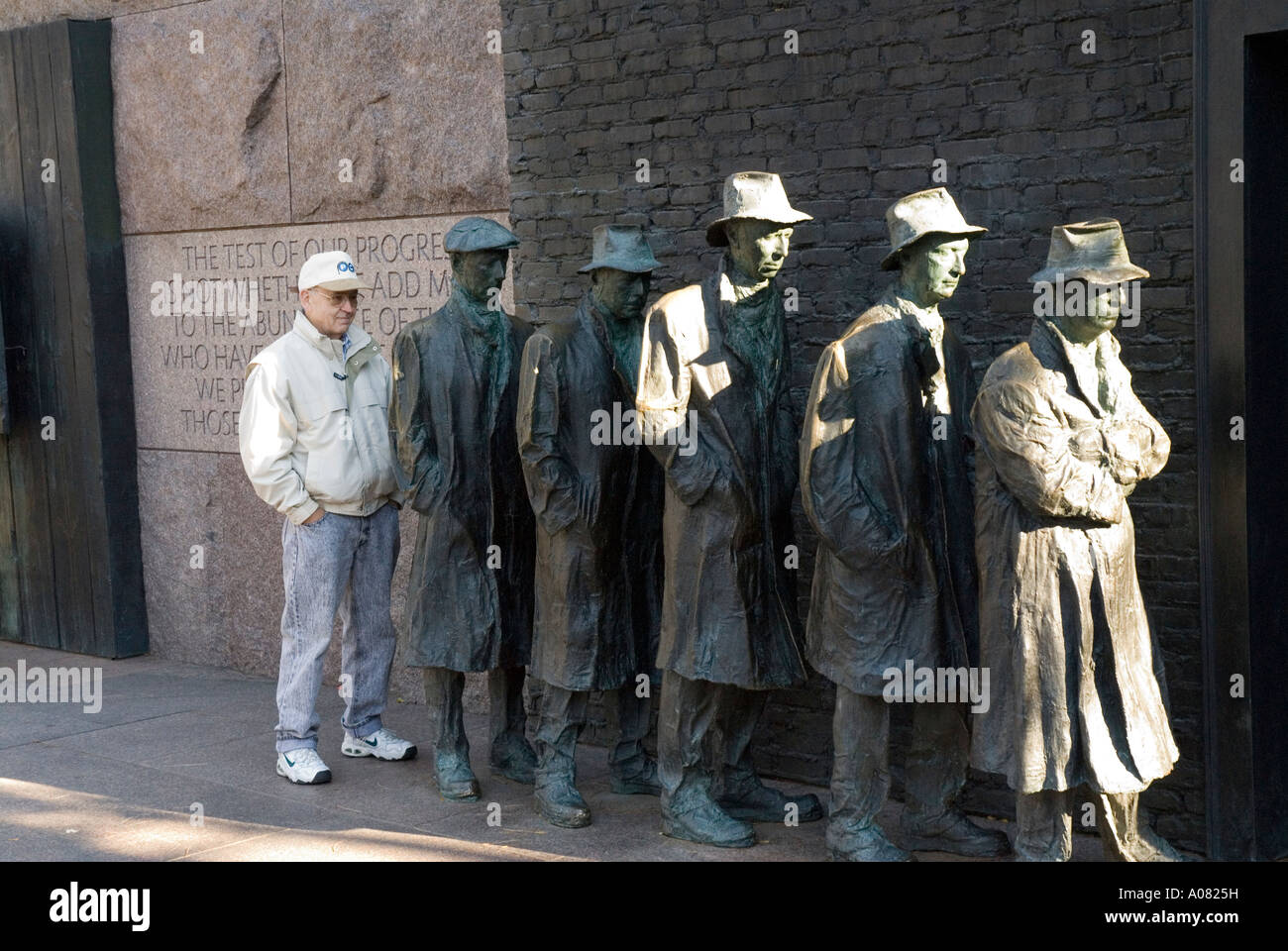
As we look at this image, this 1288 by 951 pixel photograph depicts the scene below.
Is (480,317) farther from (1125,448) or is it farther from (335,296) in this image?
(1125,448)

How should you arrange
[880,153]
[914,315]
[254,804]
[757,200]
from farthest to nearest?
[254,804] < [880,153] < [757,200] < [914,315]

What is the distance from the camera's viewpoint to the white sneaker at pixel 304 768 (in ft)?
22.1

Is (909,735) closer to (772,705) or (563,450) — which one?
(772,705)

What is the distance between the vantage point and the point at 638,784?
21.6ft

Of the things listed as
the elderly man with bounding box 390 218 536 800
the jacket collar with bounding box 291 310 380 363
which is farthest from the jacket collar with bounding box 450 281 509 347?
the jacket collar with bounding box 291 310 380 363

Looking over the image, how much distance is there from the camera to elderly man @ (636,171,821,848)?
5742 millimetres

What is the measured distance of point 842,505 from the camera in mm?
5348

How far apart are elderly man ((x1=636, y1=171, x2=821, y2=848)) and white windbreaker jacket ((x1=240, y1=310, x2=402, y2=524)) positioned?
5.16 ft

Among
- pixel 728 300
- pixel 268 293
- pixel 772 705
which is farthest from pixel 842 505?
pixel 268 293

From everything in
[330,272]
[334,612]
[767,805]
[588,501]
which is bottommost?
[767,805]

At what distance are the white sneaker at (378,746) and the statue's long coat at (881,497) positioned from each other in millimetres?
2394

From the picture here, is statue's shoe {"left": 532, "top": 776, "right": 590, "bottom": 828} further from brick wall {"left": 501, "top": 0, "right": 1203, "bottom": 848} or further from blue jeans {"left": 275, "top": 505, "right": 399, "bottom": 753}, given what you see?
blue jeans {"left": 275, "top": 505, "right": 399, "bottom": 753}

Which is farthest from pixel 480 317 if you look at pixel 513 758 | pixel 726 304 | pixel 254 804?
pixel 254 804

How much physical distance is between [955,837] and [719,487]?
1.50 m
